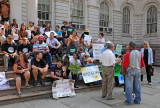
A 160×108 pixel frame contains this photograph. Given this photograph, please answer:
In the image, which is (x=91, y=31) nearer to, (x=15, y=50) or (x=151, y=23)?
(x=151, y=23)

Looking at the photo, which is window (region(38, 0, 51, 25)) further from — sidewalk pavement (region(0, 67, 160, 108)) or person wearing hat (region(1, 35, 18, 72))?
sidewalk pavement (region(0, 67, 160, 108))

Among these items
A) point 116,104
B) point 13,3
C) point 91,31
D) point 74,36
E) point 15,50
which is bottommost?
point 116,104

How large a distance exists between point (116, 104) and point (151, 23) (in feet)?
58.0

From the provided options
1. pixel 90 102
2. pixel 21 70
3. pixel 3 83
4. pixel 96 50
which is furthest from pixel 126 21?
pixel 3 83

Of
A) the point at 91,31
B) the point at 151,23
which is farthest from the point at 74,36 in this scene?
the point at 151,23

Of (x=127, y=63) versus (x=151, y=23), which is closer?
(x=127, y=63)

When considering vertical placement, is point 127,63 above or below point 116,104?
above

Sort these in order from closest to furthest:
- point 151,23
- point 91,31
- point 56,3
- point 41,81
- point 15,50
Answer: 1. point 41,81
2. point 15,50
3. point 56,3
4. point 91,31
5. point 151,23

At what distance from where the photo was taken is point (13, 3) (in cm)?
1130

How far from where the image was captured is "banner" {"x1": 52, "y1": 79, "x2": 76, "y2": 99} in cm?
618

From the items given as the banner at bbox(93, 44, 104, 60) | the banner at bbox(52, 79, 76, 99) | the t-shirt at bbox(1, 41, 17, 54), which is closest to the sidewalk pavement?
the banner at bbox(52, 79, 76, 99)

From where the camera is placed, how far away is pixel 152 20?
20.2 meters

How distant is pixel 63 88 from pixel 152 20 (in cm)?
1790

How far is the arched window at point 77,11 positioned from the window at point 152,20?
9.61m
